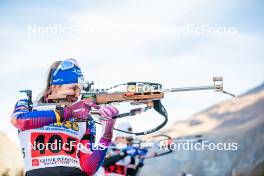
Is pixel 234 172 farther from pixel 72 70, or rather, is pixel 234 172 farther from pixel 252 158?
pixel 72 70

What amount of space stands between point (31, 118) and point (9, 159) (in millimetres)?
6304

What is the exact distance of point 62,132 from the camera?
139 inches

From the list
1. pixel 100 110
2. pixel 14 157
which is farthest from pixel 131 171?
pixel 100 110

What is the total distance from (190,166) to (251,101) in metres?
1.93

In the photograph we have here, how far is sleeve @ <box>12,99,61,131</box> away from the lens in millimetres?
3328

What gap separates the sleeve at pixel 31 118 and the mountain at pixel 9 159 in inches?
230

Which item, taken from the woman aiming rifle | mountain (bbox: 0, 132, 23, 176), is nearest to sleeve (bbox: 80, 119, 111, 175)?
the woman aiming rifle

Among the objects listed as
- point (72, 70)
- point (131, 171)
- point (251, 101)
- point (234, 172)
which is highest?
point (72, 70)

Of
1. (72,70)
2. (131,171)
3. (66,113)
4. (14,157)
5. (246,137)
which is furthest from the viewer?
(246,137)

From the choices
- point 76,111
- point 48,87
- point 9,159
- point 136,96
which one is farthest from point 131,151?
point 76,111

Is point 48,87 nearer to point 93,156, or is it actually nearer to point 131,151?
point 93,156

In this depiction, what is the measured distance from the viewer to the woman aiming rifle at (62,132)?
3.36m

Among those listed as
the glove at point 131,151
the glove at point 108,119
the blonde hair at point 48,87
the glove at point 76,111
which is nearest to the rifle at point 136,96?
the glove at point 108,119

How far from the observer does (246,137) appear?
1065cm
